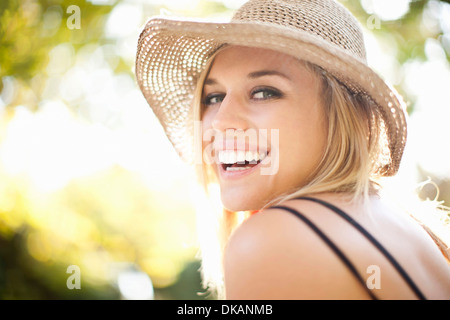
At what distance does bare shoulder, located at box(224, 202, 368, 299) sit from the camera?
1050mm

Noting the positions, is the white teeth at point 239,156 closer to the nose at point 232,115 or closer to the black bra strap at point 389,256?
the nose at point 232,115

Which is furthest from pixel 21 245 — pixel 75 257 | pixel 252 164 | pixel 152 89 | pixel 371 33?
pixel 371 33

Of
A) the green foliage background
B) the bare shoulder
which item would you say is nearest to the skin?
the bare shoulder

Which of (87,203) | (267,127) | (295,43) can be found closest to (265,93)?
(267,127)

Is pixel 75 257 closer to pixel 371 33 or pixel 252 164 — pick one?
pixel 252 164

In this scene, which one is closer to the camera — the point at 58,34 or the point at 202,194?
the point at 202,194

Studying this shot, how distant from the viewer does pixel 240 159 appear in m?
1.71

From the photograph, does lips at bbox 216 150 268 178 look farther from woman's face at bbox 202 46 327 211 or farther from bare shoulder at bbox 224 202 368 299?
bare shoulder at bbox 224 202 368 299

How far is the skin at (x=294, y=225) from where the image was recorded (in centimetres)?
106

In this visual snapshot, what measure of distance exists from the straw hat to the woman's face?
15 cm

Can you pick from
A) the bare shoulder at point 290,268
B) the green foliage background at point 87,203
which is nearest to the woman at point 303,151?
the bare shoulder at point 290,268

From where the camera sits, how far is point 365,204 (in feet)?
4.21

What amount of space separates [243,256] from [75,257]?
14.9ft

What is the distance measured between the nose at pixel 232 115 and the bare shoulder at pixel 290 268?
2.07 ft
